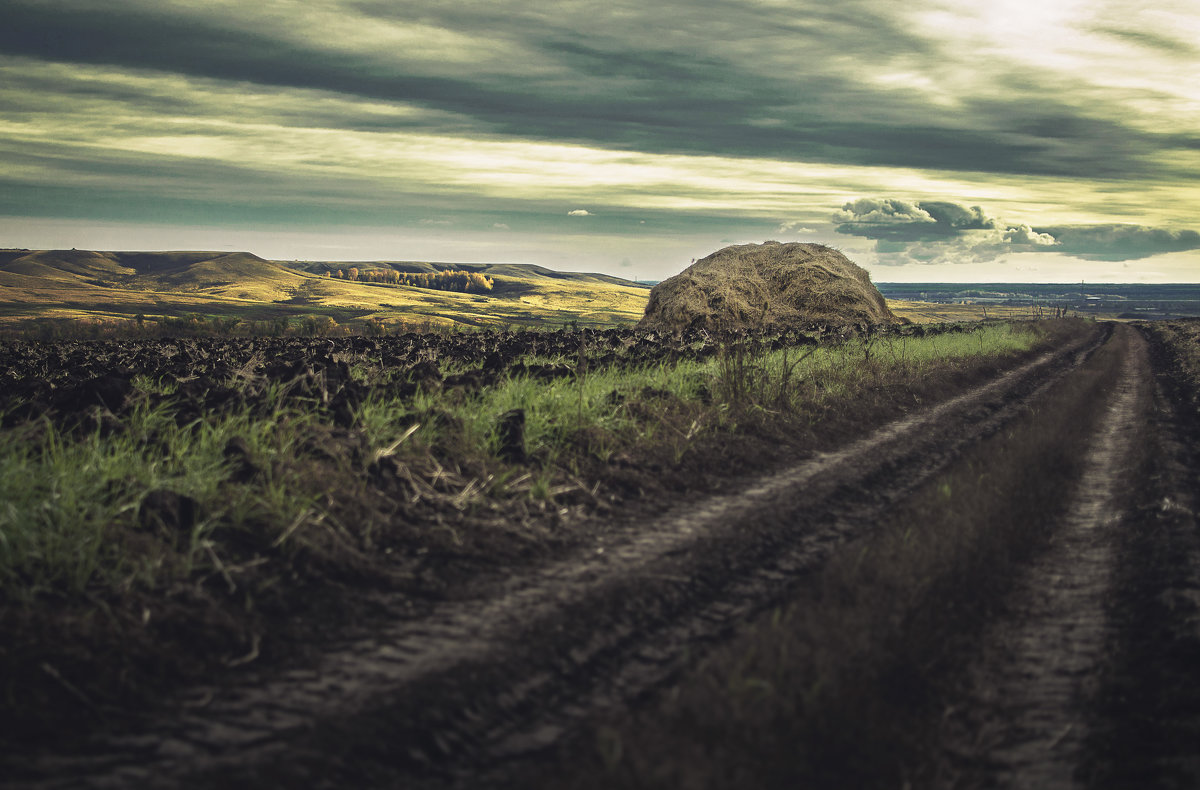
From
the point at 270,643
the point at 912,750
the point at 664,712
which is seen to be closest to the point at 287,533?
the point at 270,643

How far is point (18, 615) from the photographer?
13.5 ft

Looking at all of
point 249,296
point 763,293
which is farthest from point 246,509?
point 249,296

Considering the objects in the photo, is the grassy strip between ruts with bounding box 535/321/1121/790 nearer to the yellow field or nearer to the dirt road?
the dirt road

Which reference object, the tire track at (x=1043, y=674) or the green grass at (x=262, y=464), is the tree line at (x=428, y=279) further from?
the tire track at (x=1043, y=674)

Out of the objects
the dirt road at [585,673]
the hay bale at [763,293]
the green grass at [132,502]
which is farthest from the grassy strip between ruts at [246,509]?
the hay bale at [763,293]

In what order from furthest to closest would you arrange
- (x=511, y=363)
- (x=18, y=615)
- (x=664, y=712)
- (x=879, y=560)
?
(x=511, y=363), (x=879, y=560), (x=18, y=615), (x=664, y=712)

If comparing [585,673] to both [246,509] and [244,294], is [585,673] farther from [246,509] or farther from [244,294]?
[244,294]

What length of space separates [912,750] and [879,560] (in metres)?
2.12

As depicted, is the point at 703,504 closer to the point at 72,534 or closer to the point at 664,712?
the point at 664,712

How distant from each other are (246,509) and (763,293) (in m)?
26.6

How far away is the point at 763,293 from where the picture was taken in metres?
30.4

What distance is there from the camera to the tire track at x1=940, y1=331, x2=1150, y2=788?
12.2 ft

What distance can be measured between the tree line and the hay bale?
325 ft

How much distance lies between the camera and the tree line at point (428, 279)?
129 metres
